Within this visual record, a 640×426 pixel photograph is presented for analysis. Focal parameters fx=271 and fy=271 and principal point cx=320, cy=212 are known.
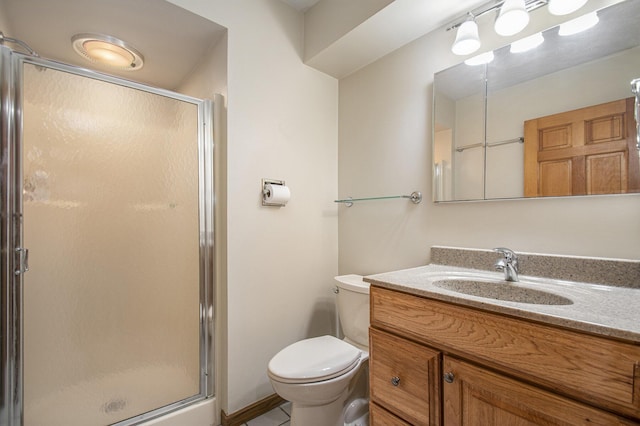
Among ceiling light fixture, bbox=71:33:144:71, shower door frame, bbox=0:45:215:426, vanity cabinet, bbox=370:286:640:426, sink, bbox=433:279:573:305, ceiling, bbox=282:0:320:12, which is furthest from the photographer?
ceiling, bbox=282:0:320:12

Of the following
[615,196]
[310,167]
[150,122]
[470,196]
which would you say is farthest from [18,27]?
[615,196]

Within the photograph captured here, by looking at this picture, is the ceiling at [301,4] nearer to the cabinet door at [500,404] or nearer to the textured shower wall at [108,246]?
the textured shower wall at [108,246]

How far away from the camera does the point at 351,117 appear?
1922 millimetres

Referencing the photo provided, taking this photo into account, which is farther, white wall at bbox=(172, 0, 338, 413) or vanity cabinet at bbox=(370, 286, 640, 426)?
white wall at bbox=(172, 0, 338, 413)

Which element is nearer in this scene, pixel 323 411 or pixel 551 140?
pixel 551 140

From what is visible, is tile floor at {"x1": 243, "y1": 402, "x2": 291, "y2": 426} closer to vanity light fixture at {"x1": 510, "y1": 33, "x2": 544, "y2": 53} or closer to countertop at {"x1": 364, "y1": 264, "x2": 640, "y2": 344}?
countertop at {"x1": 364, "y1": 264, "x2": 640, "y2": 344}

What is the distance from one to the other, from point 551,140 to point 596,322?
0.81 m

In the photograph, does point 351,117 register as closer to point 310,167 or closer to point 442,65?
point 310,167

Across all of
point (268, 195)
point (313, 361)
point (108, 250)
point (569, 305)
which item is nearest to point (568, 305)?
point (569, 305)

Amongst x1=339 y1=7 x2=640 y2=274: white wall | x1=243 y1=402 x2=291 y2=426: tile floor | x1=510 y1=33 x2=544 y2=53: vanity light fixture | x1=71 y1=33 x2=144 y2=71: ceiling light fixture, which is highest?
x1=71 y1=33 x2=144 y2=71: ceiling light fixture

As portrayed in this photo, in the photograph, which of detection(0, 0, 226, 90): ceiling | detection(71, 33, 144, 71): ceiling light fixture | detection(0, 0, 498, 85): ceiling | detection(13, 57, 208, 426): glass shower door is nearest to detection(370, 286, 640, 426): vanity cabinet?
detection(13, 57, 208, 426): glass shower door

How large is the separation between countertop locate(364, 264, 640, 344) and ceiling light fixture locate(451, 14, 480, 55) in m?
1.05

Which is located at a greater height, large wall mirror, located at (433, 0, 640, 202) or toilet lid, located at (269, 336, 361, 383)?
large wall mirror, located at (433, 0, 640, 202)

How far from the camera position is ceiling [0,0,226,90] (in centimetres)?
134
